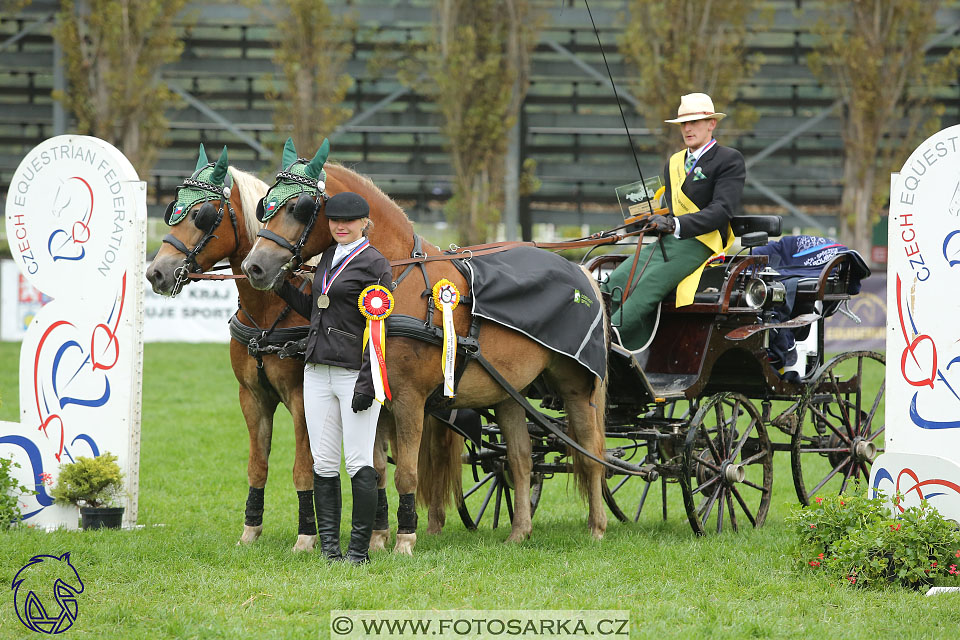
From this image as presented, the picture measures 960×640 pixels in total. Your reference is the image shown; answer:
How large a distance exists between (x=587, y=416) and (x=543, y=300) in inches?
33.8

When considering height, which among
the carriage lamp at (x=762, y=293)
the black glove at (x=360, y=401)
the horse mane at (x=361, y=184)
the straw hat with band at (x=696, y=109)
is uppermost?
the straw hat with band at (x=696, y=109)

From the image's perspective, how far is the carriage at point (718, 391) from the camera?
6.42m

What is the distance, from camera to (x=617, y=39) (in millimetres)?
20047

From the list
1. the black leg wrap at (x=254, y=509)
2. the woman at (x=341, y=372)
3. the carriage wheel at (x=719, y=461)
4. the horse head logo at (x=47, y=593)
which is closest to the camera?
the horse head logo at (x=47, y=593)

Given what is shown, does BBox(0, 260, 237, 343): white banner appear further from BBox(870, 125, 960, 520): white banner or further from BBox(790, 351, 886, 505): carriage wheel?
BBox(870, 125, 960, 520): white banner

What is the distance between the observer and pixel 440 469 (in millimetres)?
6516

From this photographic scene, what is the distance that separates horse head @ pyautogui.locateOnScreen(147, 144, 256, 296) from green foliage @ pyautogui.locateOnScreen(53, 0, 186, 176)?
573 inches

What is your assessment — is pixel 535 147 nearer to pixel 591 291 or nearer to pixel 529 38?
pixel 529 38

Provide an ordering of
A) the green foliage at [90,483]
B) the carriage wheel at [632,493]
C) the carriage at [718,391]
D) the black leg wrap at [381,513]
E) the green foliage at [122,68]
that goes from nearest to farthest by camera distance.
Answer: the black leg wrap at [381,513] < the green foliage at [90,483] < the carriage at [718,391] < the carriage wheel at [632,493] < the green foliage at [122,68]

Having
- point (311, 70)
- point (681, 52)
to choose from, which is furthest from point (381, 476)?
point (311, 70)

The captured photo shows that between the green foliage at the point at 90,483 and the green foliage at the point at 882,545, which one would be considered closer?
the green foliage at the point at 882,545

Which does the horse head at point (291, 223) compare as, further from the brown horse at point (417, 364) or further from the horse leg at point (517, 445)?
the horse leg at point (517, 445)

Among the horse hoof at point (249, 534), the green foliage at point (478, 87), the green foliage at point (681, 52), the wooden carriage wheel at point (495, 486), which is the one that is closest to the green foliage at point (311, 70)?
the green foliage at point (478, 87)

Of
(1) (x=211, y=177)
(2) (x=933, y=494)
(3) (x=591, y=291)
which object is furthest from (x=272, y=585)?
(2) (x=933, y=494)
